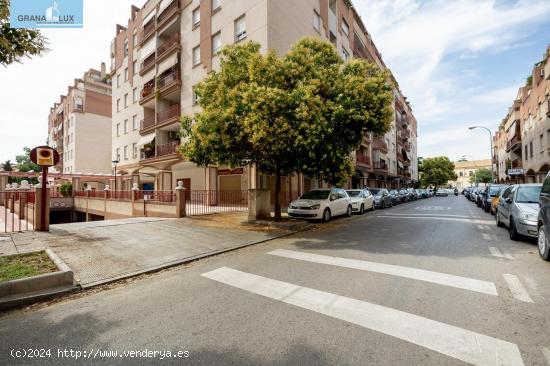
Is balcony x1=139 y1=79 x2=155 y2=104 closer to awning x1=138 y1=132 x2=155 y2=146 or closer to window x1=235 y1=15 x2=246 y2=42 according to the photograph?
awning x1=138 y1=132 x2=155 y2=146

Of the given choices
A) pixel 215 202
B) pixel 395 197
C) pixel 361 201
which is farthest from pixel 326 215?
pixel 395 197

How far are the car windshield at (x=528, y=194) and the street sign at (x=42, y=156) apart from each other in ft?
47.8

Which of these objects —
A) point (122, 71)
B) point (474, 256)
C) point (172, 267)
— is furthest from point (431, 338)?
point (122, 71)

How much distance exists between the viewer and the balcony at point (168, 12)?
25.0 metres

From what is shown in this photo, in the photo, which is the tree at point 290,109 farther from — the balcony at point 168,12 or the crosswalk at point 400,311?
the balcony at point 168,12

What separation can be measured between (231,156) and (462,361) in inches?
381

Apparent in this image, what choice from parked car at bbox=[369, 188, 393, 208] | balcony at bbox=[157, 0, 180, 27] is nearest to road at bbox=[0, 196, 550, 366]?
parked car at bbox=[369, 188, 393, 208]

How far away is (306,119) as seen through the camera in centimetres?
905

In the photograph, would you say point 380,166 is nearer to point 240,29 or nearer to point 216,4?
point 240,29

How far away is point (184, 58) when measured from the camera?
24.2 m

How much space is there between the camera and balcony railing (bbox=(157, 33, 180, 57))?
81.3 feet

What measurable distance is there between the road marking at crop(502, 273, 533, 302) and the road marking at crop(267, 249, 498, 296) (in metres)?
0.23

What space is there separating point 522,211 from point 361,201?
10404 mm

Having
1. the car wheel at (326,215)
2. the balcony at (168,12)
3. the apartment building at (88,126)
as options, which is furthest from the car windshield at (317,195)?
the apartment building at (88,126)
